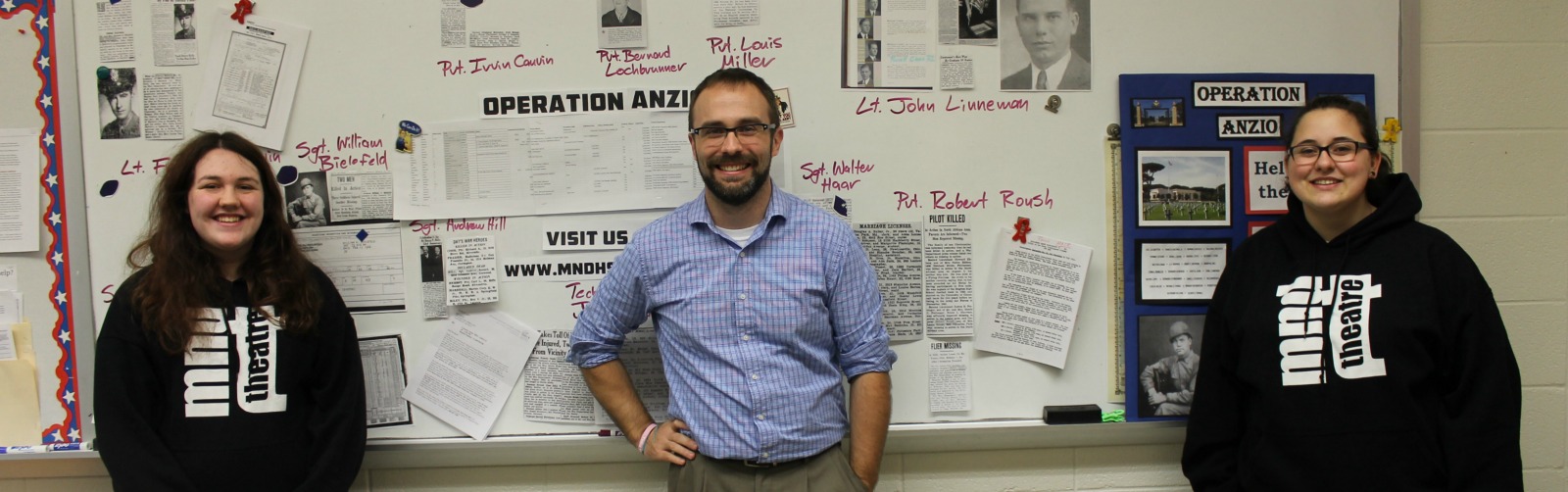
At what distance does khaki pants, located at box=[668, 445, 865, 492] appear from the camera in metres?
1.46

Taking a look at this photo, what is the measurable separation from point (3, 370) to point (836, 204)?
175cm

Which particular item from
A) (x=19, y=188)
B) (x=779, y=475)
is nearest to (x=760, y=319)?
(x=779, y=475)

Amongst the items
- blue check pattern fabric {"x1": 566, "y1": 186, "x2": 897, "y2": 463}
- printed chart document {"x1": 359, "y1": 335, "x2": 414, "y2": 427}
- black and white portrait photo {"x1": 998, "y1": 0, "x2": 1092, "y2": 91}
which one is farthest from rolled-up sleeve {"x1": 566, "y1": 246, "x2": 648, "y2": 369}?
black and white portrait photo {"x1": 998, "y1": 0, "x2": 1092, "y2": 91}

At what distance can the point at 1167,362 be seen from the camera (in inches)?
Result: 67.9

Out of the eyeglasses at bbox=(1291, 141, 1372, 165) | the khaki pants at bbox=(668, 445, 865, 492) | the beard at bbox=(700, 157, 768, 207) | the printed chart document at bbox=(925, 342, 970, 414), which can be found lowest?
the khaki pants at bbox=(668, 445, 865, 492)

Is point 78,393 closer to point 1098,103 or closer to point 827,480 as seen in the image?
point 827,480

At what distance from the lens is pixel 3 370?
1.68 m

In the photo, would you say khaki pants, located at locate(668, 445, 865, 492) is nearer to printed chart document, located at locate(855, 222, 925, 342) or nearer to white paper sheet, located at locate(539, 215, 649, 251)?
printed chart document, located at locate(855, 222, 925, 342)

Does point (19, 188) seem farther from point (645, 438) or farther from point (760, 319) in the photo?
point (760, 319)

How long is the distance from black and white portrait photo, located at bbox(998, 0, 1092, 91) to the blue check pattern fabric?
1.70ft

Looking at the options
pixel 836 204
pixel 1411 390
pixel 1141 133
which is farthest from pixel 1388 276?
pixel 836 204

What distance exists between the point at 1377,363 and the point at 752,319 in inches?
42.4

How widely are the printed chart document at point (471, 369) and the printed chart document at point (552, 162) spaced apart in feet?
0.81

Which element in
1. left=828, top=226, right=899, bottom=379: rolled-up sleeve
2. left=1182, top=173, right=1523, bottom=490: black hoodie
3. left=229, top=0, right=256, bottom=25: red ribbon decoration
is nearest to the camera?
left=1182, top=173, right=1523, bottom=490: black hoodie
